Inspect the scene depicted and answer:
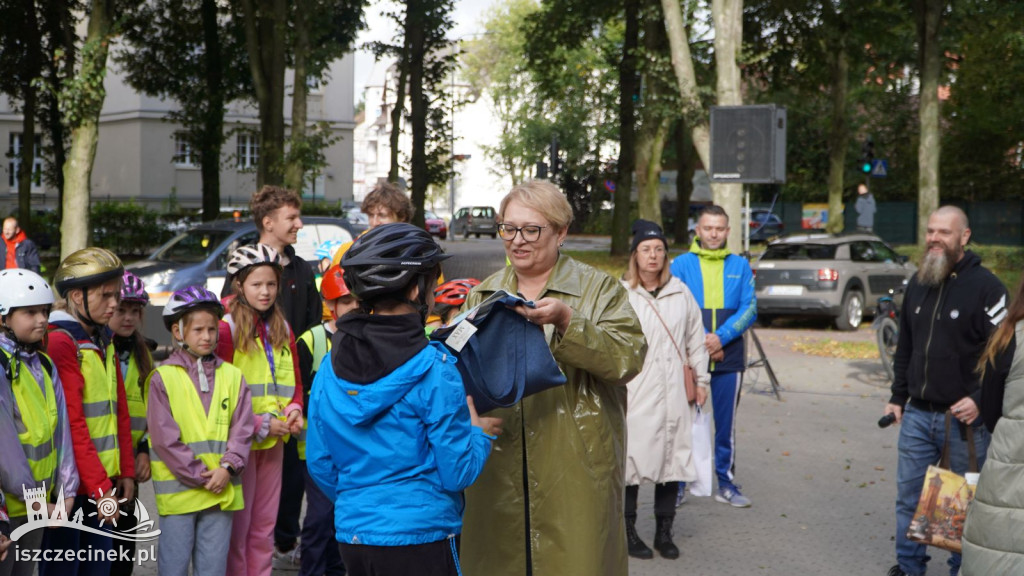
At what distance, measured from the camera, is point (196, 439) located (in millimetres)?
4832

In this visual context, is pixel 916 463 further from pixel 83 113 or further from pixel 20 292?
pixel 83 113

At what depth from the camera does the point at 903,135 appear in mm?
51906

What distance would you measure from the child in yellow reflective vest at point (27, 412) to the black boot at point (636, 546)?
134 inches

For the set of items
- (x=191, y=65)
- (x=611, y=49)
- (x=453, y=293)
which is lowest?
(x=453, y=293)

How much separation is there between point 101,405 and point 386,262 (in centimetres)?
204

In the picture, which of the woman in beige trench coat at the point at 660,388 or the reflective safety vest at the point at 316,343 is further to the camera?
the woman in beige trench coat at the point at 660,388

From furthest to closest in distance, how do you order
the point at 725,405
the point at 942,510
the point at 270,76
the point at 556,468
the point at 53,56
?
the point at 53,56, the point at 270,76, the point at 725,405, the point at 942,510, the point at 556,468

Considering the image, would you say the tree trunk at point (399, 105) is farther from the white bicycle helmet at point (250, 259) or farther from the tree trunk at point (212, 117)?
the white bicycle helmet at point (250, 259)

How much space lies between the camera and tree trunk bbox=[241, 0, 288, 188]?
23.2 meters

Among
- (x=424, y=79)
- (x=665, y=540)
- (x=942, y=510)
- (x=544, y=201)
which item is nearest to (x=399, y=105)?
(x=424, y=79)

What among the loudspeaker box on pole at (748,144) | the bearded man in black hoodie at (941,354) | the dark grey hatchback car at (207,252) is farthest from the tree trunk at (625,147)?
the bearded man in black hoodie at (941,354)

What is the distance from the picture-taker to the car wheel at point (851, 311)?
751 inches

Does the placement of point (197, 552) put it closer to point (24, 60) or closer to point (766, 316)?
point (766, 316)
